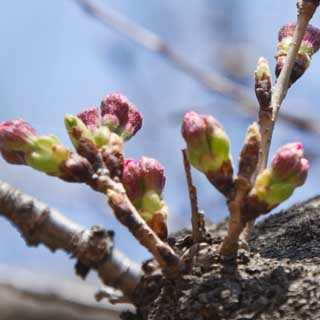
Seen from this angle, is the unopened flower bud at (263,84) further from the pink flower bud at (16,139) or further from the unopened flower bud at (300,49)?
the pink flower bud at (16,139)

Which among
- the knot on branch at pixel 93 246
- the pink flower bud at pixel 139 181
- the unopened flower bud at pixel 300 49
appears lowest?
the knot on branch at pixel 93 246

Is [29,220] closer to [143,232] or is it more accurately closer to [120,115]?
[143,232]

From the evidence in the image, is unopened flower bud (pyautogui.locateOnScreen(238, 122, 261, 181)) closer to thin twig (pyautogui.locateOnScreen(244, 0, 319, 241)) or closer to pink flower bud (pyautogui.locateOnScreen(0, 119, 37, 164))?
thin twig (pyautogui.locateOnScreen(244, 0, 319, 241))

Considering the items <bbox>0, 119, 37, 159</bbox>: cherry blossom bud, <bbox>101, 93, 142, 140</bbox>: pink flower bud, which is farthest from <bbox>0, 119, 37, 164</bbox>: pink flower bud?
<bbox>101, 93, 142, 140</bbox>: pink flower bud

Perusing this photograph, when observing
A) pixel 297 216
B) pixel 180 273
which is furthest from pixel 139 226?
pixel 297 216

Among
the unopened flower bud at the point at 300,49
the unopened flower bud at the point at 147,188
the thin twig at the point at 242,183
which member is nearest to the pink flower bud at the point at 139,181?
the unopened flower bud at the point at 147,188

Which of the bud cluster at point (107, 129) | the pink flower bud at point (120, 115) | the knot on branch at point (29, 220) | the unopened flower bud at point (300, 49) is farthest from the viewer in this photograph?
the unopened flower bud at point (300, 49)

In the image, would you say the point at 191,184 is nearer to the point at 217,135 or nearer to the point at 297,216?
the point at 217,135
